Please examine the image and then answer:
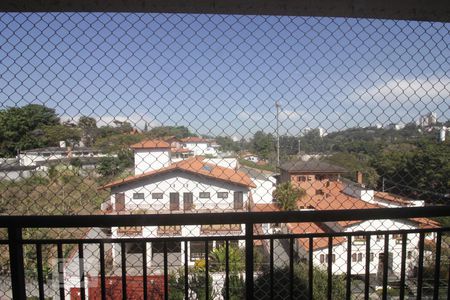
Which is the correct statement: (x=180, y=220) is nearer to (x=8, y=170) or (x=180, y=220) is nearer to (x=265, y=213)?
(x=265, y=213)

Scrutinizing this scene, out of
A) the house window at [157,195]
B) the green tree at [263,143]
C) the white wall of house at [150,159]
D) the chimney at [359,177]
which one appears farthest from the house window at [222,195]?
the chimney at [359,177]

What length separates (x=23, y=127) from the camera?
A: 6.68 feet

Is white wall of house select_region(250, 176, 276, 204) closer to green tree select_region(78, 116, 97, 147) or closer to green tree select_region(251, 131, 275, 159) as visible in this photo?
green tree select_region(251, 131, 275, 159)

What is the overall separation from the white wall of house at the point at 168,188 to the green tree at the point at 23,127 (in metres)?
0.73

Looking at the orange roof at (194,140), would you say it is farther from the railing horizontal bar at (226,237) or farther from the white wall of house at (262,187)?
the white wall of house at (262,187)

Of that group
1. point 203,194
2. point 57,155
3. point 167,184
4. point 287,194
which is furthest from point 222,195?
point 57,155

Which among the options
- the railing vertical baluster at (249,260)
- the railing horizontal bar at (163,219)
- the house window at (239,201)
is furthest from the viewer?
the house window at (239,201)

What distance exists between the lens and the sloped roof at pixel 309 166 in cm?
241

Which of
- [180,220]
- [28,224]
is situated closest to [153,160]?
[180,220]

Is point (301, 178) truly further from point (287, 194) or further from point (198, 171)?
point (198, 171)

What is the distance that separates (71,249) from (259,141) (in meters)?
1.82

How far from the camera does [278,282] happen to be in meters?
3.98

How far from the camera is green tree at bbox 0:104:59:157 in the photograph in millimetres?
1868

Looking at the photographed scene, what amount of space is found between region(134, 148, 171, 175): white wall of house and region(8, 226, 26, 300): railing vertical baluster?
77 centimetres
